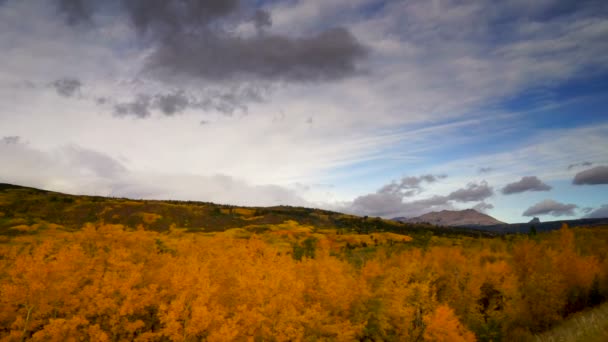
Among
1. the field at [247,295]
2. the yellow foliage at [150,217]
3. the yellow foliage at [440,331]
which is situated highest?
the yellow foliage at [150,217]

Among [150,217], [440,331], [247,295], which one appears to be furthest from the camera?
[150,217]

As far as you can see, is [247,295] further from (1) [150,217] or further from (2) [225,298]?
(1) [150,217]

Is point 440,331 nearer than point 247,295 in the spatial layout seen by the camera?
No

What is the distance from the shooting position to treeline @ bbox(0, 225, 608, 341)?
73.7 ft

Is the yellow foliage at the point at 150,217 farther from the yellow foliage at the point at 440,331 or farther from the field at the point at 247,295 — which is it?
the yellow foliage at the point at 440,331

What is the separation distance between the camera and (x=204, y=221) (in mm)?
118562

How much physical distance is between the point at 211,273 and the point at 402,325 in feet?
55.4

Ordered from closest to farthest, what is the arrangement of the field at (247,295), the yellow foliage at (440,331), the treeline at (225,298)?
the treeline at (225,298) < the field at (247,295) < the yellow foliage at (440,331)

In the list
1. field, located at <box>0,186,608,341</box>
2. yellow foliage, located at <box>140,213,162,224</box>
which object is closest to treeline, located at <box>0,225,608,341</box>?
field, located at <box>0,186,608,341</box>

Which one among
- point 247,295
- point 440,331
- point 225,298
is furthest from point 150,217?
point 440,331

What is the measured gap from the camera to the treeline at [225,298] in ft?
73.7

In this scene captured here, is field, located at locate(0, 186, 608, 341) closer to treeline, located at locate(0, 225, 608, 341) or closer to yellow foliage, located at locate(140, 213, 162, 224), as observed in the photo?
treeline, located at locate(0, 225, 608, 341)

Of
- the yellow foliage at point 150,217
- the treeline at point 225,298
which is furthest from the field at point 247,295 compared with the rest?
the yellow foliage at point 150,217

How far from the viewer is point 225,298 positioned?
2841 cm
